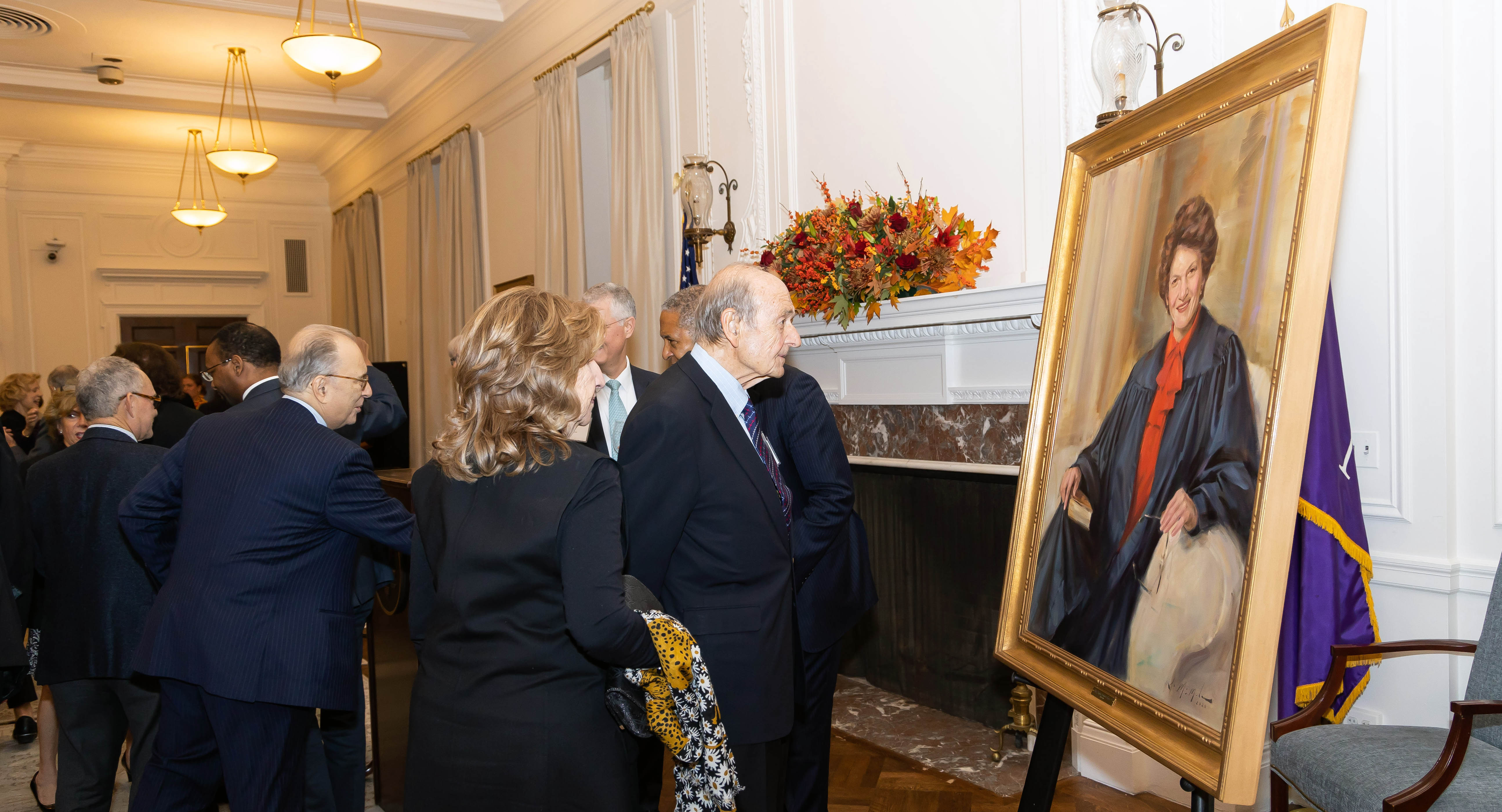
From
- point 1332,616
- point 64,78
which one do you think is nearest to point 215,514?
point 1332,616

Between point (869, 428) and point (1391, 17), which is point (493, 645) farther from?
point (869, 428)

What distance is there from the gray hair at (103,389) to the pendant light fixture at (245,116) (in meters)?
6.08

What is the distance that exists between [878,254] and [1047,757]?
6.86 ft

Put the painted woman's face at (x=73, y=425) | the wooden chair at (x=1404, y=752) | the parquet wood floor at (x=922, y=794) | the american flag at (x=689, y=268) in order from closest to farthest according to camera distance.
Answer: the wooden chair at (x=1404, y=752) < the parquet wood floor at (x=922, y=794) < the painted woman's face at (x=73, y=425) < the american flag at (x=689, y=268)

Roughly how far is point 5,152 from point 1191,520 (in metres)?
12.9

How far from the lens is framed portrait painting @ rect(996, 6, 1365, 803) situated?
167 cm

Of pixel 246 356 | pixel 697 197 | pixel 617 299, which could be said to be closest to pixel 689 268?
pixel 697 197

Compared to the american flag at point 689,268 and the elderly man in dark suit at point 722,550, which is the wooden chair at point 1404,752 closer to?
the elderly man in dark suit at point 722,550

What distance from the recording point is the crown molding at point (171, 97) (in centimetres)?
866

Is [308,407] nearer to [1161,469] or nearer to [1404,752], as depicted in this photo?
[1161,469]

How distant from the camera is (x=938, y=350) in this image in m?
3.97

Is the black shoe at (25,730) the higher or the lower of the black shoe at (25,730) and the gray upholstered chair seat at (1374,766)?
the lower

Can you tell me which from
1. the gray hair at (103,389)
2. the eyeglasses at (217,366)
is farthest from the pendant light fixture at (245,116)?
the gray hair at (103,389)

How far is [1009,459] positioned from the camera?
3779 millimetres
